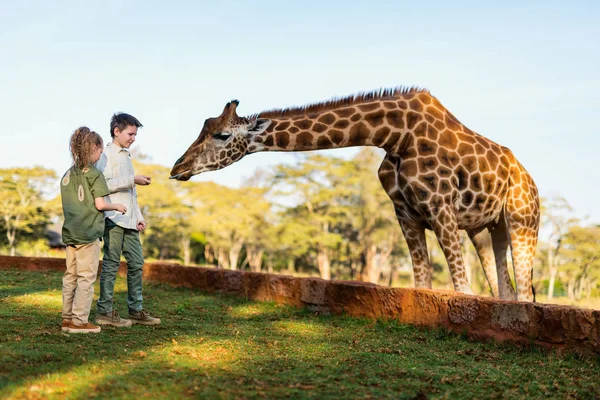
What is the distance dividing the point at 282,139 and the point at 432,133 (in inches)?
64.0

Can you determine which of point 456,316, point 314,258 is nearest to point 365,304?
point 456,316

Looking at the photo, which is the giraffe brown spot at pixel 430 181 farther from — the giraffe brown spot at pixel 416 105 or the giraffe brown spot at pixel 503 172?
the giraffe brown spot at pixel 503 172

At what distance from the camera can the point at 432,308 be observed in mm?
5859

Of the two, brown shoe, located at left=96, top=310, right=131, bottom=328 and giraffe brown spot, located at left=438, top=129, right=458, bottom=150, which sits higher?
giraffe brown spot, located at left=438, top=129, right=458, bottom=150

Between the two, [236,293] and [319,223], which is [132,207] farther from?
[319,223]

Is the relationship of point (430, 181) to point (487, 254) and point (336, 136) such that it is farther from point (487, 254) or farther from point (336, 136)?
point (487, 254)

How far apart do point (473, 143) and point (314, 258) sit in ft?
138

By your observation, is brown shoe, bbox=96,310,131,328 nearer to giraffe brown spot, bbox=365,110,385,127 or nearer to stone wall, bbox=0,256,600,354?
stone wall, bbox=0,256,600,354

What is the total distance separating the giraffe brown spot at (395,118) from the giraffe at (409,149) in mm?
11

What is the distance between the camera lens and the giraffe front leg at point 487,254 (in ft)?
24.3

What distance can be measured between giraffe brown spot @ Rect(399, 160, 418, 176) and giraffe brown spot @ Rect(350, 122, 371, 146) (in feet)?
1.66

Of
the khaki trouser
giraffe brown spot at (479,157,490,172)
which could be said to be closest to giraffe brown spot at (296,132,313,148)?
giraffe brown spot at (479,157,490,172)

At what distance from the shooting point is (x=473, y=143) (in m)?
6.46

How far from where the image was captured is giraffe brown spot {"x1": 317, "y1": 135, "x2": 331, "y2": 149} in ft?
20.8
